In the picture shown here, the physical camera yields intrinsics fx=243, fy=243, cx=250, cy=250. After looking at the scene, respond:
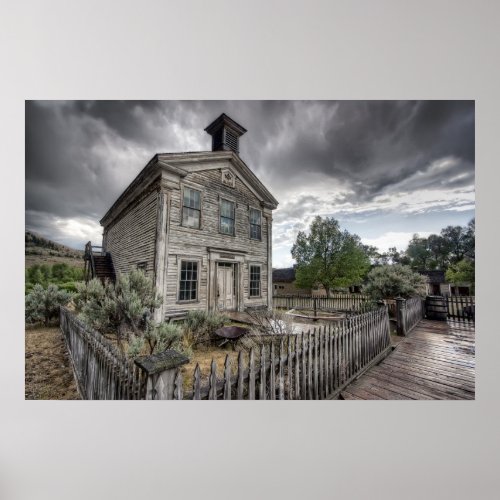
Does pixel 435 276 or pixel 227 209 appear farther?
pixel 227 209

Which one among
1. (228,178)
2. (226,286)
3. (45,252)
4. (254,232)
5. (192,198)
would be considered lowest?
(226,286)

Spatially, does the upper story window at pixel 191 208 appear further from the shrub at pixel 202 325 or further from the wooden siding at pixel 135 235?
the shrub at pixel 202 325

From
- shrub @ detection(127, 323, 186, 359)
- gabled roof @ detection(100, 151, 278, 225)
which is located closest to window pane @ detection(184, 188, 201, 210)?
gabled roof @ detection(100, 151, 278, 225)

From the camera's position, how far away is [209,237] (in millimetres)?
3039

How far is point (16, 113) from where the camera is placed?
99.3 inches

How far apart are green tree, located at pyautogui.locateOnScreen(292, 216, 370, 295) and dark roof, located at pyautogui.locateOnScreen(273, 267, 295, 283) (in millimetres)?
61

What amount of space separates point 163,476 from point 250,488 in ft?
2.84

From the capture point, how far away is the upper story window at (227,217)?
10.2ft

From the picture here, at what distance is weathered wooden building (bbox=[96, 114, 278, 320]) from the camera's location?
2.66m

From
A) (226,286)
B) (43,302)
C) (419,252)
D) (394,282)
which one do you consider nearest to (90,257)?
(43,302)

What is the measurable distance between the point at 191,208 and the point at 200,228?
0.87 feet

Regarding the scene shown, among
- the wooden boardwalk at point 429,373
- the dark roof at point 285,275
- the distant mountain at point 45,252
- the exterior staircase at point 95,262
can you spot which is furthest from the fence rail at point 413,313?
the distant mountain at point 45,252

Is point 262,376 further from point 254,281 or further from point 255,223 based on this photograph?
point 255,223

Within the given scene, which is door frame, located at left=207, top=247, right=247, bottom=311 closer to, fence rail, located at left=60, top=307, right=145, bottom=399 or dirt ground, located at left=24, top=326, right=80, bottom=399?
fence rail, located at left=60, top=307, right=145, bottom=399
